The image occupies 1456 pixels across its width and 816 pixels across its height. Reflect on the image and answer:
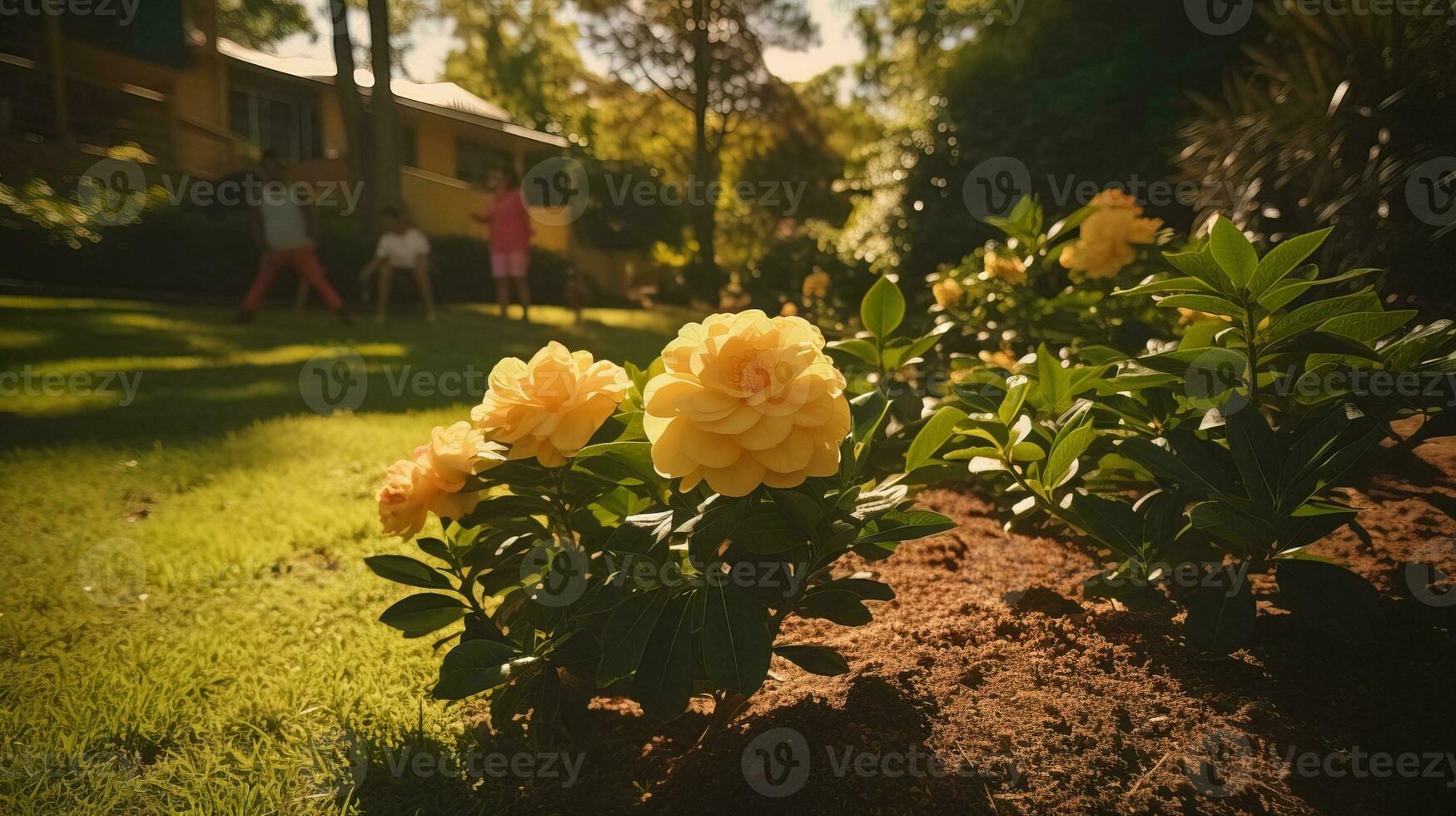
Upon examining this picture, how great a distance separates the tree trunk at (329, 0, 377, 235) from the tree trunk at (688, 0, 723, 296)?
21.9 ft

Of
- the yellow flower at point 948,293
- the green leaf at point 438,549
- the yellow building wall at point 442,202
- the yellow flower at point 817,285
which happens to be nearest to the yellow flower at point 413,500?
the green leaf at point 438,549

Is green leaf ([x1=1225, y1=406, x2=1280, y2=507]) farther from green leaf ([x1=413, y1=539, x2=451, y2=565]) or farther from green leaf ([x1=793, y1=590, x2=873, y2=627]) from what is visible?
green leaf ([x1=413, y1=539, x2=451, y2=565])

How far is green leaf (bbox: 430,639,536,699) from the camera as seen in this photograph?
135 cm

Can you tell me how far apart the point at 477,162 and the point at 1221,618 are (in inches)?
978

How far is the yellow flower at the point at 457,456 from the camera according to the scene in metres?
1.47

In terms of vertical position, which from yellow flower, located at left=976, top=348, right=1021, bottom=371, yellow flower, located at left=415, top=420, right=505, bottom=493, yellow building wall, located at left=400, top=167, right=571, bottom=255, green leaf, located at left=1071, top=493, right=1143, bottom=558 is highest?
yellow building wall, located at left=400, top=167, right=571, bottom=255

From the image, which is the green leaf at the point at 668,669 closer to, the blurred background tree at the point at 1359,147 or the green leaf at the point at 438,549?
the green leaf at the point at 438,549

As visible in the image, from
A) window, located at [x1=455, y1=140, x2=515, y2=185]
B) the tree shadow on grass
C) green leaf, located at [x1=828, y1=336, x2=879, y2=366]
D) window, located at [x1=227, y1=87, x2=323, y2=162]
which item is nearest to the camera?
green leaf, located at [x1=828, y1=336, x2=879, y2=366]

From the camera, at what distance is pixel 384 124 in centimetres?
1266

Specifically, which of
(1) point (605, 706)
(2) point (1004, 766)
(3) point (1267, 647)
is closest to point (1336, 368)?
(3) point (1267, 647)

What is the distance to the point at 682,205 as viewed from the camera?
2423cm

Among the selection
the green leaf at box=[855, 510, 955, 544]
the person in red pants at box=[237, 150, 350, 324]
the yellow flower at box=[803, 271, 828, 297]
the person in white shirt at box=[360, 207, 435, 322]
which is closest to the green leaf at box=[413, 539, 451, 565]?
the green leaf at box=[855, 510, 955, 544]

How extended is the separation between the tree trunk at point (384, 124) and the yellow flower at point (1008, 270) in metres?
11.6

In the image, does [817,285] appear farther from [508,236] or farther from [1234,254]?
[508,236]
